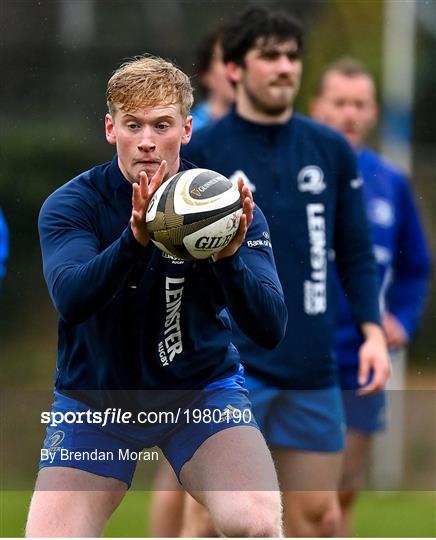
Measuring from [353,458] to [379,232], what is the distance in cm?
120

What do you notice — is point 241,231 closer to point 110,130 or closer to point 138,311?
point 138,311

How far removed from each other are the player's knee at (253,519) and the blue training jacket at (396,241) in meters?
3.06

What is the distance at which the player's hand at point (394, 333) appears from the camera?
22.6ft

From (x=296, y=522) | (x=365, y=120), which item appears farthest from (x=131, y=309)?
(x=365, y=120)

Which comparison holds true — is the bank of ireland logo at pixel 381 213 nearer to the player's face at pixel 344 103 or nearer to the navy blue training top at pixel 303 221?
the player's face at pixel 344 103

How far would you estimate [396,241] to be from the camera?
7.02 metres

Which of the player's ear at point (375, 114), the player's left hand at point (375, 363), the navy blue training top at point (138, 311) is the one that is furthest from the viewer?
the player's ear at point (375, 114)

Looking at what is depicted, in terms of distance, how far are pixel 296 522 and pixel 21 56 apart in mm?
2361

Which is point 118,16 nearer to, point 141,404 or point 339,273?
point 339,273

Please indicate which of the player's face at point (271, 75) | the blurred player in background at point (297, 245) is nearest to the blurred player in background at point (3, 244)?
the blurred player in background at point (297, 245)

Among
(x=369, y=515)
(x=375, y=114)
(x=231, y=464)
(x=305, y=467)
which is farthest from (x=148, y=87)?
(x=369, y=515)

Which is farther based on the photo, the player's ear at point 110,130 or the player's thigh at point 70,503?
the player's ear at point 110,130

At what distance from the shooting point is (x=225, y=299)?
13.6ft

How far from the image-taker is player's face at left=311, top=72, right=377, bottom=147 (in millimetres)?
6801
